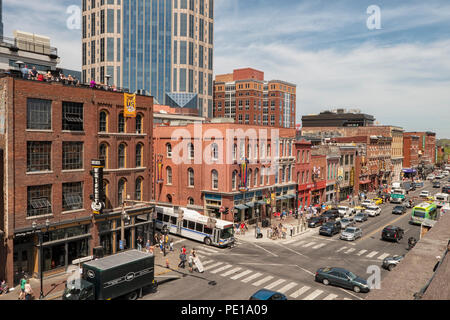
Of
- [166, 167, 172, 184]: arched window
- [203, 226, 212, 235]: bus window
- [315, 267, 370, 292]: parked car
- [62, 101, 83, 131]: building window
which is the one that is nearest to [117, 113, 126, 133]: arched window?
[62, 101, 83, 131]: building window

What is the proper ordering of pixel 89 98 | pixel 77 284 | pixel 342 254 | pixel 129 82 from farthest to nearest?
pixel 129 82 < pixel 342 254 < pixel 89 98 < pixel 77 284

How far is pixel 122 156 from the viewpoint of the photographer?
3759 centimetres

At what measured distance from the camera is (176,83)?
125 m

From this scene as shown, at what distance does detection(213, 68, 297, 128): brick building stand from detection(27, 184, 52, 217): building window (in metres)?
137

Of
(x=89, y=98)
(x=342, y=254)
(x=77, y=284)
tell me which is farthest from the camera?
(x=342, y=254)

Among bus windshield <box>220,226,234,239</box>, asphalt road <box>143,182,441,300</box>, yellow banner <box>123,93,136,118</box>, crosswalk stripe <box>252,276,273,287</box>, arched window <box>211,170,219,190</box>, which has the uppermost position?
yellow banner <box>123,93,136,118</box>

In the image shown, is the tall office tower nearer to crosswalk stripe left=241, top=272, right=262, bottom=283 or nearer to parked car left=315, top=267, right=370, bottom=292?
crosswalk stripe left=241, top=272, right=262, bottom=283

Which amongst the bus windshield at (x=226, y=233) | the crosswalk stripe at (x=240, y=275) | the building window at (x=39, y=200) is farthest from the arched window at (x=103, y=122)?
the crosswalk stripe at (x=240, y=275)

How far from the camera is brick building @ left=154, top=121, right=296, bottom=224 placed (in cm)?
4947

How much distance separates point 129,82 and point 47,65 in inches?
2684

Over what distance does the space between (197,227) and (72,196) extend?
15.4 m
